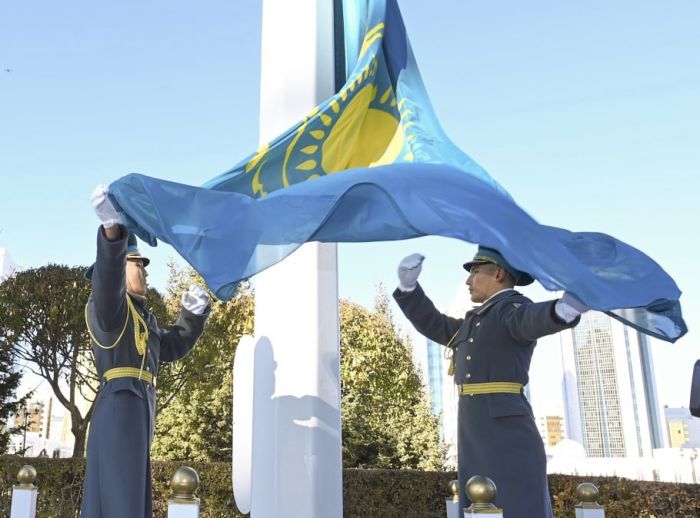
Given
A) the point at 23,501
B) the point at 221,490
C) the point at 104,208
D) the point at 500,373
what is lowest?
the point at 221,490

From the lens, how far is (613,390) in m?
107

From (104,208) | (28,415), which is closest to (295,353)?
(104,208)

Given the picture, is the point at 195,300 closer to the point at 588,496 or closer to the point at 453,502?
the point at 453,502

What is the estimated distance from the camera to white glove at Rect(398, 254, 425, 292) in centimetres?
319

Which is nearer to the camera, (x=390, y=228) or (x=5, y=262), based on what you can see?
(x=390, y=228)

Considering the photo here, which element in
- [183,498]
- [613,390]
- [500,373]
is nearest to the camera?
[183,498]

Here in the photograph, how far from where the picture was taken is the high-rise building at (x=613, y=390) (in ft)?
302

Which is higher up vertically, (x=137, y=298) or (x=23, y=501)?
(x=137, y=298)

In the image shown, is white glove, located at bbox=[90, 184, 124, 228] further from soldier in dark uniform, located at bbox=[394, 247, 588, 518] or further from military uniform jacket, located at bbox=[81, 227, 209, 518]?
soldier in dark uniform, located at bbox=[394, 247, 588, 518]

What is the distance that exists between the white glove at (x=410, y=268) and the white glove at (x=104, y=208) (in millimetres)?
1272

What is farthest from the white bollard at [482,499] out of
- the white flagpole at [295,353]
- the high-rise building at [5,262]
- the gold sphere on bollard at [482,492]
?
the high-rise building at [5,262]

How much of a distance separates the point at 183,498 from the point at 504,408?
1.45m

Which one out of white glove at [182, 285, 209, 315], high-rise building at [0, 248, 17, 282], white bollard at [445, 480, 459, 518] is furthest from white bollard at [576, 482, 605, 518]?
high-rise building at [0, 248, 17, 282]

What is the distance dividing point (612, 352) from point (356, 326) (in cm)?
10024
